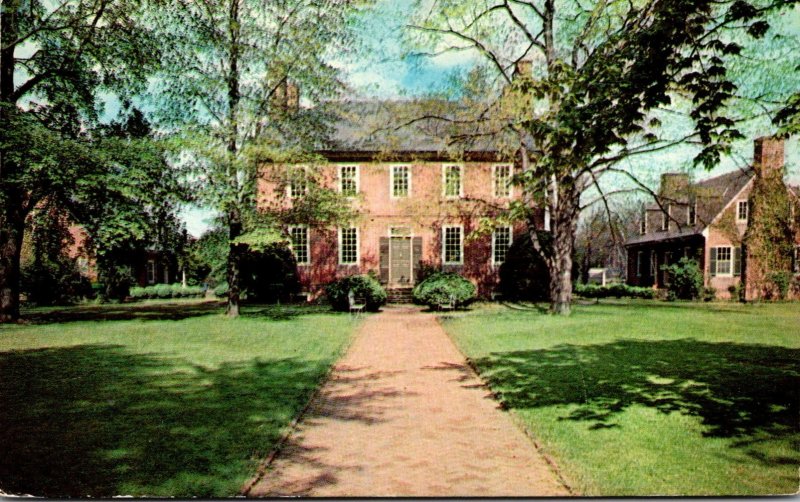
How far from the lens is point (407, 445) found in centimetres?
392

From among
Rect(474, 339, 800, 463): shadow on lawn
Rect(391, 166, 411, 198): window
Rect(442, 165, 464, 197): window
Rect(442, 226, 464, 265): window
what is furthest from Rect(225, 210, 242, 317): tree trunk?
Rect(474, 339, 800, 463): shadow on lawn

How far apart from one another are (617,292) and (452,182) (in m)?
14.3

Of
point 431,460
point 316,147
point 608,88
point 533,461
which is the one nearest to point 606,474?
point 533,461

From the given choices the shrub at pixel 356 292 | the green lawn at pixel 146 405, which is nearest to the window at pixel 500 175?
the shrub at pixel 356 292

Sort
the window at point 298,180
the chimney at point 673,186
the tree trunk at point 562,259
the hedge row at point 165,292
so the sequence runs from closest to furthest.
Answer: the chimney at point 673,186, the window at point 298,180, the tree trunk at point 562,259, the hedge row at point 165,292

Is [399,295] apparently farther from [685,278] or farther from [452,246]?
[685,278]

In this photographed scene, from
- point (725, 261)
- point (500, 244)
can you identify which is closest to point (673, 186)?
point (725, 261)

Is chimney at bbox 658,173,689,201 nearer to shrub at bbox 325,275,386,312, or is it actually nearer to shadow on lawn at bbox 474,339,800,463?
shadow on lawn at bbox 474,339,800,463

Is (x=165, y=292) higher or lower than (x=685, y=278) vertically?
lower

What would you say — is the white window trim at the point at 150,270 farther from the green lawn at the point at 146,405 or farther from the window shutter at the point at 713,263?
the window shutter at the point at 713,263

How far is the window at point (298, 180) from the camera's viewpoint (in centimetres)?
1225

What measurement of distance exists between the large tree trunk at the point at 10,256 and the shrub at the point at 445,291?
32.4ft

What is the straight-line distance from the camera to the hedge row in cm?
2344

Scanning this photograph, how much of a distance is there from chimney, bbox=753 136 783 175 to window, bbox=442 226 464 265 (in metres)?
12.6
